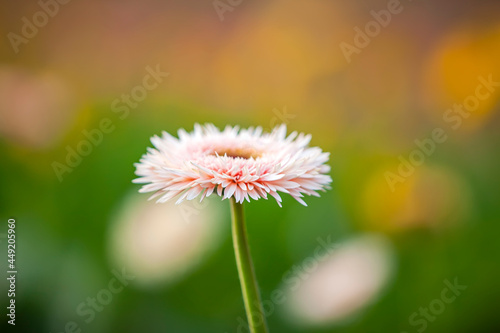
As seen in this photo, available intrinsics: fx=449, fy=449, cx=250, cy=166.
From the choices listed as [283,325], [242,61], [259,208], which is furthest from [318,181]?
[242,61]
